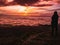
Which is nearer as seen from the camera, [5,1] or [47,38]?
[47,38]

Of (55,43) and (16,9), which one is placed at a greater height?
(16,9)

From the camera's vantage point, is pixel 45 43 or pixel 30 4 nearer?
pixel 45 43

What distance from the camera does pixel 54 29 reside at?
12594 millimetres

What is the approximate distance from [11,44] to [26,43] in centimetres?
83

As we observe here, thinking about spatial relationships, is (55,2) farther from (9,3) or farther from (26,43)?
(26,43)

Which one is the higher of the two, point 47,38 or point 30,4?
point 30,4

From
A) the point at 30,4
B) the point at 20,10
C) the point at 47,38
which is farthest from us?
the point at 30,4

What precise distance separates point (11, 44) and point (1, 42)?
2.26 feet

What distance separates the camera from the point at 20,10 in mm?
27484

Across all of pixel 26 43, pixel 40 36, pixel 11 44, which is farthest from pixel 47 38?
pixel 11 44

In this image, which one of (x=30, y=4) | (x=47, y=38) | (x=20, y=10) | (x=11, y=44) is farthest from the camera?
(x=30, y=4)

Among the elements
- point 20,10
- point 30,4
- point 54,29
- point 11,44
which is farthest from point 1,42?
point 30,4

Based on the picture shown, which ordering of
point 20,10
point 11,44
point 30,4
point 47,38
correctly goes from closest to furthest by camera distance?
point 11,44
point 47,38
point 20,10
point 30,4

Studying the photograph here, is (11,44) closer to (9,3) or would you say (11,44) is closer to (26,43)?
(26,43)
